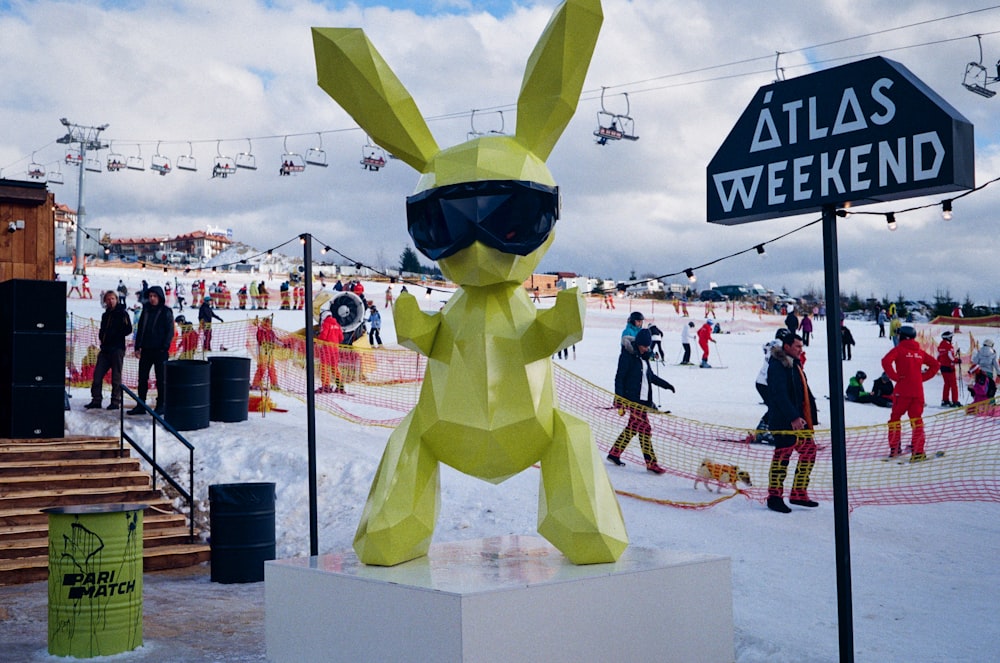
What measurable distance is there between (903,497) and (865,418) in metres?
6.46

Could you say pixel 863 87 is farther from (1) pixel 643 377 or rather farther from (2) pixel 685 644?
(1) pixel 643 377

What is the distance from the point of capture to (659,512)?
10.5 m

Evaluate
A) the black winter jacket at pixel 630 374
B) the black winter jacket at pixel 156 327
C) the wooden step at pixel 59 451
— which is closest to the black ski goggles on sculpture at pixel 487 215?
the black winter jacket at pixel 630 374

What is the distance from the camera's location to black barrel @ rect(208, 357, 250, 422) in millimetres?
13562

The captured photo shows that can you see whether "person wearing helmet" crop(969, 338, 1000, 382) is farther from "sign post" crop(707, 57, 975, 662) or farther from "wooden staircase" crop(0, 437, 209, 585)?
"sign post" crop(707, 57, 975, 662)

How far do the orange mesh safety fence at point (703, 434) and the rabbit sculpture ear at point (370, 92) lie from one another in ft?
18.5

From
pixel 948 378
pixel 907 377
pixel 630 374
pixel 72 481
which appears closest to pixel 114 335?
pixel 72 481

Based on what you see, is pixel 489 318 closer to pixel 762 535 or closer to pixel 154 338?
pixel 762 535

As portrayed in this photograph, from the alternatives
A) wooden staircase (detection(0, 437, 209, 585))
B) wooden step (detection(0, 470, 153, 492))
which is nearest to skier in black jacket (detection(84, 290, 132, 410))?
wooden staircase (detection(0, 437, 209, 585))

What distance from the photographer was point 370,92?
17.9ft

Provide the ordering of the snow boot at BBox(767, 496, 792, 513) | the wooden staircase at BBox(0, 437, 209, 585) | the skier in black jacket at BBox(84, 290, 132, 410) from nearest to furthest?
1. the wooden staircase at BBox(0, 437, 209, 585)
2. the snow boot at BBox(767, 496, 792, 513)
3. the skier in black jacket at BBox(84, 290, 132, 410)

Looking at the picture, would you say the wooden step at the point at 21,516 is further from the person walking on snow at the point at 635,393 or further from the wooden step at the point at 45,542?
the person walking on snow at the point at 635,393

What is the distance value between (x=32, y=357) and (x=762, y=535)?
8676mm

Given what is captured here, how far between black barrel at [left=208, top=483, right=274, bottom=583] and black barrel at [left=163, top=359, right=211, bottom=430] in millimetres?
3821
